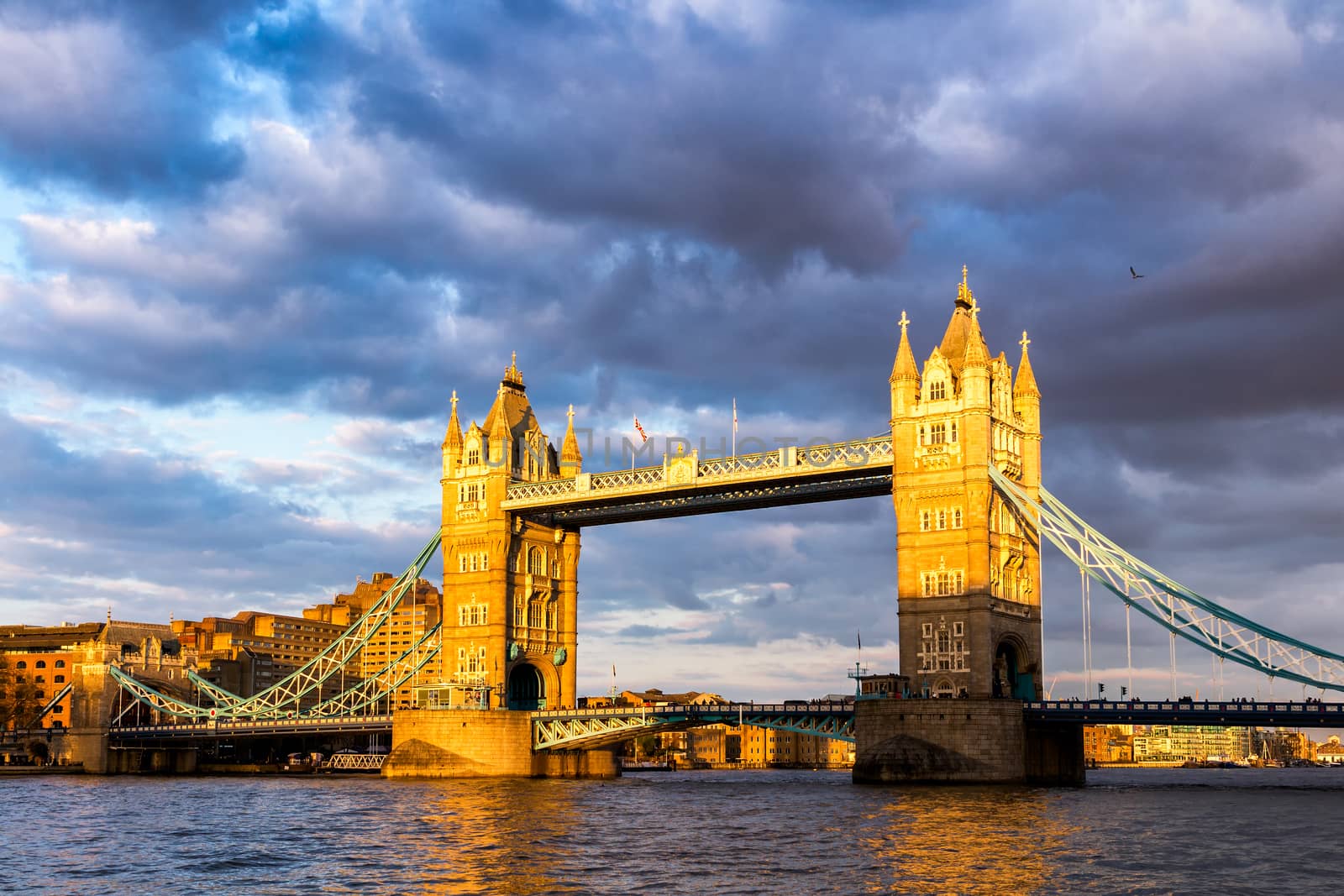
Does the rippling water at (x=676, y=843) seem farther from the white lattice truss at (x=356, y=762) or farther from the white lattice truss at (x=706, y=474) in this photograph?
the white lattice truss at (x=356, y=762)

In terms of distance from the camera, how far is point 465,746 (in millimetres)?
128375

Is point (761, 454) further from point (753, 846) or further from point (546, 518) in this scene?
point (753, 846)

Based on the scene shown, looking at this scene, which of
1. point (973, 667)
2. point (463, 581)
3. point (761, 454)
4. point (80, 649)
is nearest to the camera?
point (973, 667)

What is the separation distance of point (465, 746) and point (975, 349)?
176 ft

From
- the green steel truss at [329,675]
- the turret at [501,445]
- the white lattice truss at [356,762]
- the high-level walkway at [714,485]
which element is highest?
the turret at [501,445]

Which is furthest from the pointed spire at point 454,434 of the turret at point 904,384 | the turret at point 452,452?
the turret at point 904,384

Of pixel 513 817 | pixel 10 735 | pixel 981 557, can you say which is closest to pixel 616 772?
pixel 981 557

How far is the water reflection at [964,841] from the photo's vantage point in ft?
179

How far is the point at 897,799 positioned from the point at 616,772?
2332 inches

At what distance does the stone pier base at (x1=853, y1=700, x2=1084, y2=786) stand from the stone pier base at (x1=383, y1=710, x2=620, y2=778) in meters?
34.4

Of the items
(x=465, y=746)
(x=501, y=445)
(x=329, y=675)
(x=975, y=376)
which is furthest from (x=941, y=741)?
(x=329, y=675)

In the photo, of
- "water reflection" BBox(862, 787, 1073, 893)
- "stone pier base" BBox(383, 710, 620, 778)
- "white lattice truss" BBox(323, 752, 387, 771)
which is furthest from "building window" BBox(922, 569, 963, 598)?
"white lattice truss" BBox(323, 752, 387, 771)

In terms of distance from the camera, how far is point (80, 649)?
17638cm

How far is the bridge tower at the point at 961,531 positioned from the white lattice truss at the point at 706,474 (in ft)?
12.3
